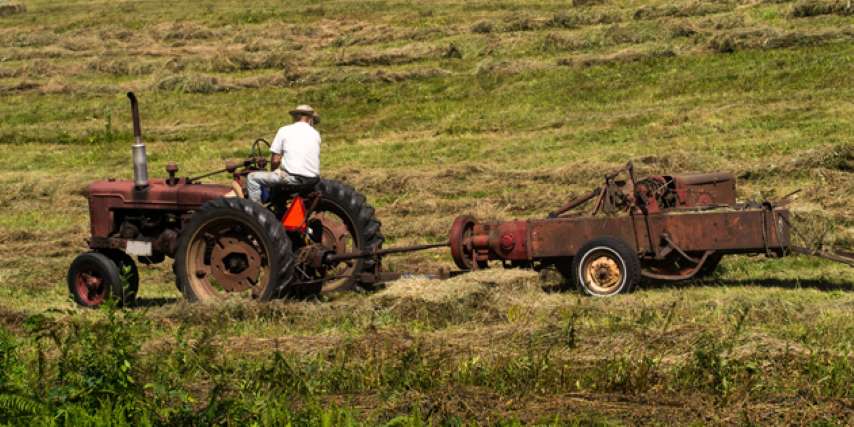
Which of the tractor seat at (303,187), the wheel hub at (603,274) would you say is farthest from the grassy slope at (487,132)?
the tractor seat at (303,187)

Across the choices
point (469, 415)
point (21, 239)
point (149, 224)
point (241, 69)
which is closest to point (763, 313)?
point (469, 415)

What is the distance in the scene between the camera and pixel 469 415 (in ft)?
23.1

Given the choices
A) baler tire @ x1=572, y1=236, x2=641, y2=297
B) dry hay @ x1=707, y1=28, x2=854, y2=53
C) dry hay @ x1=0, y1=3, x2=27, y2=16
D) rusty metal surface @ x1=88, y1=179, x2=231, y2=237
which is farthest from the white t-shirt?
dry hay @ x1=0, y1=3, x2=27, y2=16

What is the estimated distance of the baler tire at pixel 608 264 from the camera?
10.4m

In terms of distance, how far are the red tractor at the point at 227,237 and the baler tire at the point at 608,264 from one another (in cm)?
175

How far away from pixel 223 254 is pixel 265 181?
0.68 metres

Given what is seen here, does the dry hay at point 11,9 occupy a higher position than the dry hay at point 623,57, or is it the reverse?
the dry hay at point 11,9

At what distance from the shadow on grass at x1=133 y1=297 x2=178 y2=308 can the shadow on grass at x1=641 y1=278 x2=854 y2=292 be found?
407 centimetres

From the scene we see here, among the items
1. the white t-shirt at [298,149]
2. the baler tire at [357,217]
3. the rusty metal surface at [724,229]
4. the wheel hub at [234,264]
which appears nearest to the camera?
the rusty metal surface at [724,229]

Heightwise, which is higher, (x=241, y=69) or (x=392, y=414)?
(x=241, y=69)

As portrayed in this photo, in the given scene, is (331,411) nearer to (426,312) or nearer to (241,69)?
(426,312)

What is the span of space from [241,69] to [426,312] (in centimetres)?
1757

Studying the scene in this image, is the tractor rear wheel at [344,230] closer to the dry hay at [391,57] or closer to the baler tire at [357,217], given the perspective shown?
the baler tire at [357,217]

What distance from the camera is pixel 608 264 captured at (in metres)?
10.5
